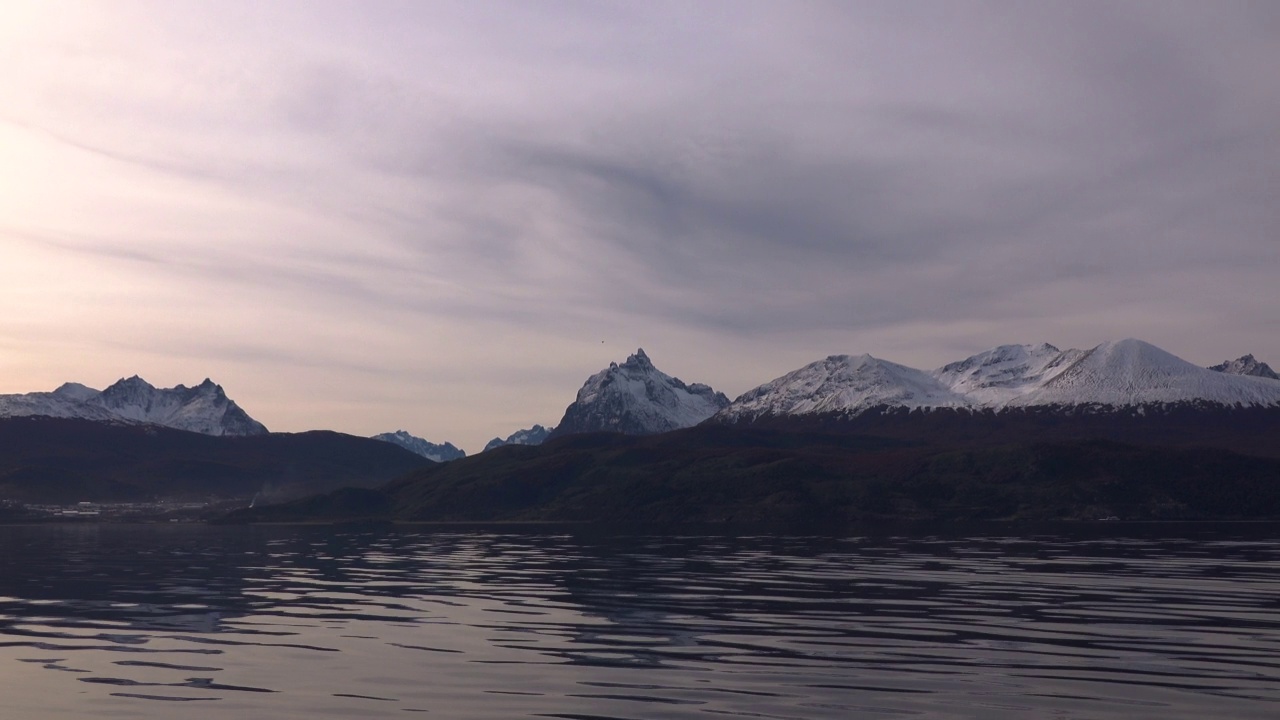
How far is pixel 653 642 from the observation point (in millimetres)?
50750

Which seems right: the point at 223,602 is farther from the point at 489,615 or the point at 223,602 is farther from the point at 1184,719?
the point at 1184,719

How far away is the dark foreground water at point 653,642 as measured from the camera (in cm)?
3603

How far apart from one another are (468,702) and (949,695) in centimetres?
1522

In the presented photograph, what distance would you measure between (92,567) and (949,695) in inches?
3867

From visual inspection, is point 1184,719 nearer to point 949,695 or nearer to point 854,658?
point 949,695

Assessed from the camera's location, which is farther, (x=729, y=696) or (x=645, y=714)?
(x=729, y=696)

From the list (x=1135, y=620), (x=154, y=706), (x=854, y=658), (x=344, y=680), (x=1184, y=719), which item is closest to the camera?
(x=1184, y=719)

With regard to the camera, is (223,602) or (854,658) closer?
(854,658)

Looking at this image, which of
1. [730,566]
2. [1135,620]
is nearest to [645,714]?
[1135,620]

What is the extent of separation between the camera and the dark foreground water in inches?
1419

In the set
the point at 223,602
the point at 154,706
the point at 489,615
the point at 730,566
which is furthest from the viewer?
the point at 730,566

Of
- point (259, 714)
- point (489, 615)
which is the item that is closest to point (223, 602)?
point (489, 615)

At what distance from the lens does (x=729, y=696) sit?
36906 millimetres

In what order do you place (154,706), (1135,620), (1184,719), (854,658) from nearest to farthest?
1. (1184,719)
2. (154,706)
3. (854,658)
4. (1135,620)
